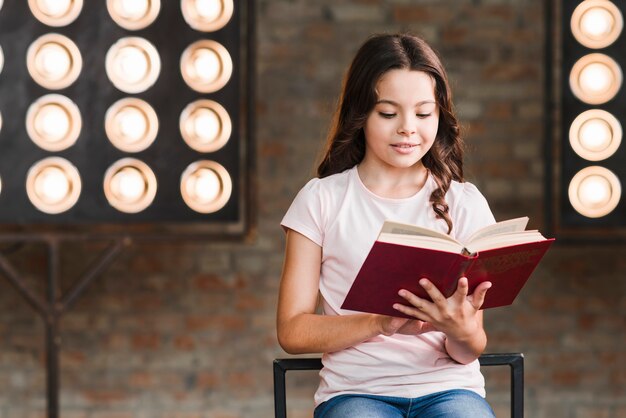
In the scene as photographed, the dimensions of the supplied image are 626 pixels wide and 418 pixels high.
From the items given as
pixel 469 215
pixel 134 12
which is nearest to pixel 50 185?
pixel 134 12

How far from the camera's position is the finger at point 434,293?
140 cm

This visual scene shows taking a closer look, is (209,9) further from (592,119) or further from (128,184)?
(592,119)

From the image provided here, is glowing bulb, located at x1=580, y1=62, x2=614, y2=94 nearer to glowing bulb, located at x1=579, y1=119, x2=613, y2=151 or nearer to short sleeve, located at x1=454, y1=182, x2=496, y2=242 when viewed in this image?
glowing bulb, located at x1=579, y1=119, x2=613, y2=151

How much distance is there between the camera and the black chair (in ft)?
5.64

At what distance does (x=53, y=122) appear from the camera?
2588mm

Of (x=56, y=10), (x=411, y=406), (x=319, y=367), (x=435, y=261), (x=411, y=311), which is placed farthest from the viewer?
(x=56, y=10)

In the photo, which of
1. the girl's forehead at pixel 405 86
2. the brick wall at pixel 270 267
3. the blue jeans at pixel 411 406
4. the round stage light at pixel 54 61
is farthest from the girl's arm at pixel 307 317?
the brick wall at pixel 270 267

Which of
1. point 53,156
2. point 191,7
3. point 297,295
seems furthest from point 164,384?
point 297,295

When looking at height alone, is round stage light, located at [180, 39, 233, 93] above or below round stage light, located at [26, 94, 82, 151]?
above

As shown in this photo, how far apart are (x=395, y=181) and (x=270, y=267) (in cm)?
157

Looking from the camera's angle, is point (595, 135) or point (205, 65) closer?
point (205, 65)

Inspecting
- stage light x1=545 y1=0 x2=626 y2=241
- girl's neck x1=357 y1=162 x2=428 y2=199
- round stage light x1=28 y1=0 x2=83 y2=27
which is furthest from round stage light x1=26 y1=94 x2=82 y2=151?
stage light x1=545 y1=0 x2=626 y2=241

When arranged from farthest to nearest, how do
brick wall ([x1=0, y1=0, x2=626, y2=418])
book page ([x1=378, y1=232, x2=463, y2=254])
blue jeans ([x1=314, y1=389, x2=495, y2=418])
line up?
brick wall ([x1=0, y1=0, x2=626, y2=418]) → blue jeans ([x1=314, y1=389, x2=495, y2=418]) → book page ([x1=378, y1=232, x2=463, y2=254])

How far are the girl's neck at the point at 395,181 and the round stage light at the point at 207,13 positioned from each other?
103 cm
